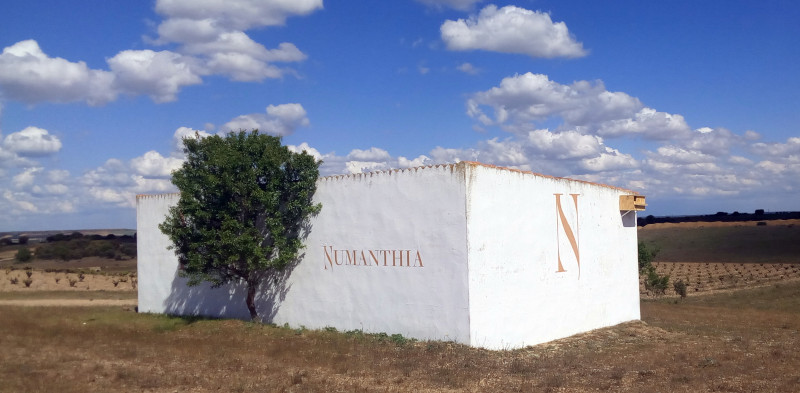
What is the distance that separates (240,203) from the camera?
1717 cm

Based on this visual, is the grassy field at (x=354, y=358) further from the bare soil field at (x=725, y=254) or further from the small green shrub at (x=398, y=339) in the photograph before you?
the bare soil field at (x=725, y=254)

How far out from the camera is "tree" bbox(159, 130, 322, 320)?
16719mm

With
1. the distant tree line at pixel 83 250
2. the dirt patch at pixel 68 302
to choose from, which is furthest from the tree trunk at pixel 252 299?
the distant tree line at pixel 83 250

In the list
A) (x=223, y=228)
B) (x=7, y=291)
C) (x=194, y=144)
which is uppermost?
(x=194, y=144)

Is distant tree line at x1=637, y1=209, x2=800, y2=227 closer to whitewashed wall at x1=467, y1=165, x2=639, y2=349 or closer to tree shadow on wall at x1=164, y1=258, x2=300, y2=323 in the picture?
whitewashed wall at x1=467, y1=165, x2=639, y2=349

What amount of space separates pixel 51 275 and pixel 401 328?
35.2m

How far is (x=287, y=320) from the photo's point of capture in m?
18.2

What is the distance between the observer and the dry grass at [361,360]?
11008 millimetres

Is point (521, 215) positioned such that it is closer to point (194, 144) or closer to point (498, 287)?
point (498, 287)

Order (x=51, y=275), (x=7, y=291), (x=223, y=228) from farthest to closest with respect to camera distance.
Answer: (x=51, y=275) → (x=7, y=291) → (x=223, y=228)

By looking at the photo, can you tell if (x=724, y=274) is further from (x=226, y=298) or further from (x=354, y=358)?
(x=354, y=358)

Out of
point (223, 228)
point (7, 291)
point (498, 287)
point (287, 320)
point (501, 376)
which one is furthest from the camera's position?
point (7, 291)

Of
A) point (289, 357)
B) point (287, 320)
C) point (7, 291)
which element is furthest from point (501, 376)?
point (7, 291)

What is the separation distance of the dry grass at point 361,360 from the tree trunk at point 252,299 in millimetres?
665
